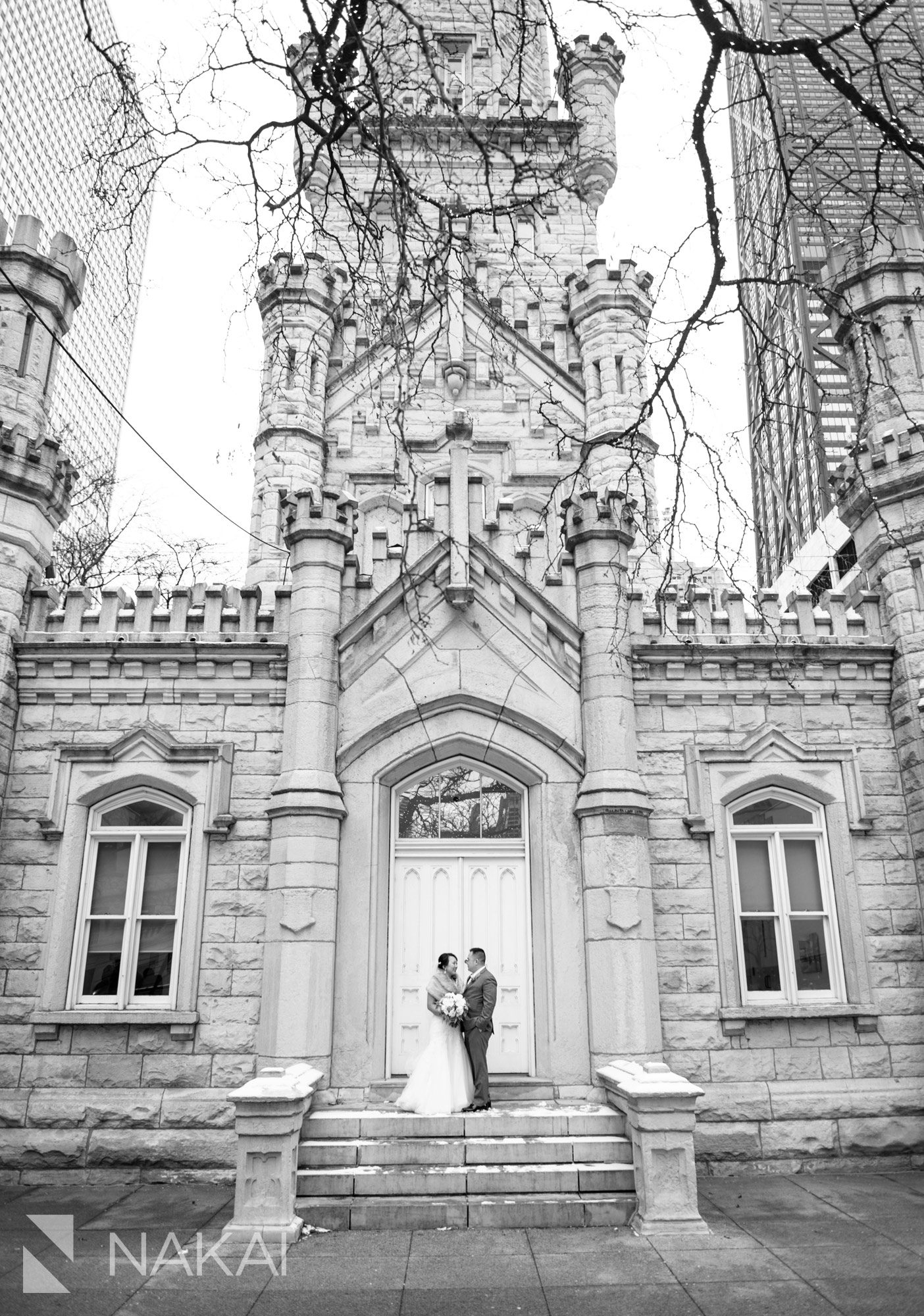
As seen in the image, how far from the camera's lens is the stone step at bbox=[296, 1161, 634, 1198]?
308 inches

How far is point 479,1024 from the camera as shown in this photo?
352 inches

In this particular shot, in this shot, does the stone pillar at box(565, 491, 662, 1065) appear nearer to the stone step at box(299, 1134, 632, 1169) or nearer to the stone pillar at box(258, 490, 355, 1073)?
the stone step at box(299, 1134, 632, 1169)

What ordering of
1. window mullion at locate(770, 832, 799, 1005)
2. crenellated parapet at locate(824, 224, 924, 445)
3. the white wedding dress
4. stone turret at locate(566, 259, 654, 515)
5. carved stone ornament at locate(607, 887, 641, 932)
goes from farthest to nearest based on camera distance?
stone turret at locate(566, 259, 654, 515), crenellated parapet at locate(824, 224, 924, 445), window mullion at locate(770, 832, 799, 1005), carved stone ornament at locate(607, 887, 641, 932), the white wedding dress

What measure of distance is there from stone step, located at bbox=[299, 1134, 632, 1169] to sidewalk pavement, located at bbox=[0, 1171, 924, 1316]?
0.64 meters

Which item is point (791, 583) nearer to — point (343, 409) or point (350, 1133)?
point (343, 409)

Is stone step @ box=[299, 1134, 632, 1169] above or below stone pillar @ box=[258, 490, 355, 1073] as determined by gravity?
below

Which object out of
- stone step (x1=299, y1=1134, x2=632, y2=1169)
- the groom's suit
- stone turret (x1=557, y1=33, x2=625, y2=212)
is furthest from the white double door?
stone turret (x1=557, y1=33, x2=625, y2=212)

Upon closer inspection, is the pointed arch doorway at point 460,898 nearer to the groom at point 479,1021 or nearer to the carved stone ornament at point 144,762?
the groom at point 479,1021

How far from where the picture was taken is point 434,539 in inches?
425

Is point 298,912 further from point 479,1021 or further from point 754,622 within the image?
point 754,622

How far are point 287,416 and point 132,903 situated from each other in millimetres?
8823

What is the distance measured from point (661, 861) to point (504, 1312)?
528 cm

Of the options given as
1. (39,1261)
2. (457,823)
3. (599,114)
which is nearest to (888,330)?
(457,823)

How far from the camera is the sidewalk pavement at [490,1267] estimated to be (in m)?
5.95
